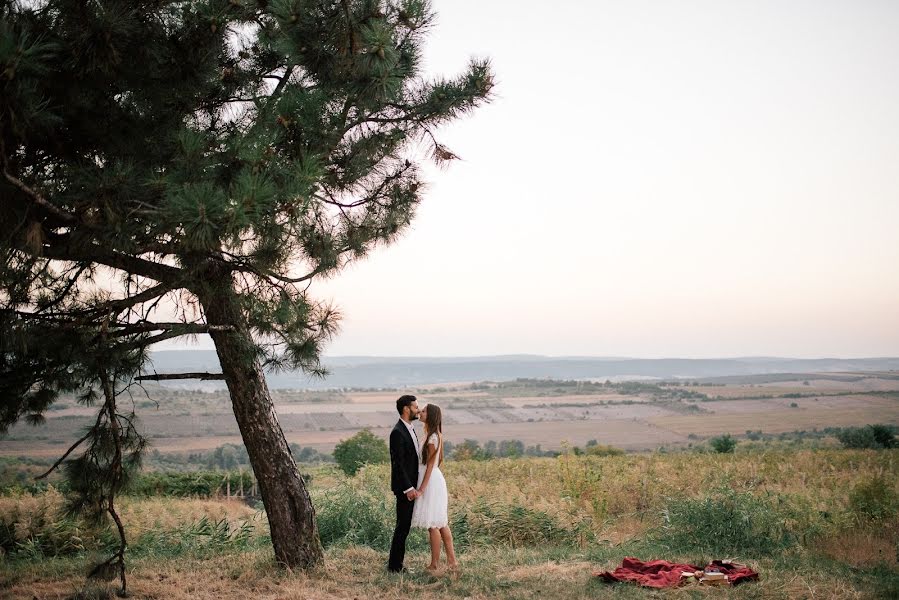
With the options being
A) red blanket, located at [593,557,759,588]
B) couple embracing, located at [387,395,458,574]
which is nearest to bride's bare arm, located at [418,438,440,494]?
couple embracing, located at [387,395,458,574]

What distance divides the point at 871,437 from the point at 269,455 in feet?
96.4

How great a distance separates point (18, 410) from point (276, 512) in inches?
Answer: 112

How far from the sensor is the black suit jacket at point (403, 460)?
7215 millimetres

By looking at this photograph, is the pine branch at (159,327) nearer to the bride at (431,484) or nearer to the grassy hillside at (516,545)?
the bride at (431,484)

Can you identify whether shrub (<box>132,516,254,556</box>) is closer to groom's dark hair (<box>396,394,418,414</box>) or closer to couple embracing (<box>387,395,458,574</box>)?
couple embracing (<box>387,395,458,574</box>)

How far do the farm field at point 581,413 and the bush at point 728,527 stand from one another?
89.9 ft

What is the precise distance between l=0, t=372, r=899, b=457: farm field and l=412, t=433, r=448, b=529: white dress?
26885mm

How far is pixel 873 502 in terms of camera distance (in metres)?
10.4

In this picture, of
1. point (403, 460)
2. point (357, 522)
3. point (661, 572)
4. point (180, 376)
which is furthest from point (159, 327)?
point (661, 572)

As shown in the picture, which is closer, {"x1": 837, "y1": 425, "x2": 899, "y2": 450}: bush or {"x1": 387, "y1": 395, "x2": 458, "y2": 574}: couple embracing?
{"x1": 387, "y1": 395, "x2": 458, "y2": 574}: couple embracing

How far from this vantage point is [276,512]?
7770 millimetres

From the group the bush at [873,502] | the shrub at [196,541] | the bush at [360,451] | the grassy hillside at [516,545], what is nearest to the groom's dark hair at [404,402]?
the grassy hillside at [516,545]

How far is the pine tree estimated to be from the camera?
4.89m

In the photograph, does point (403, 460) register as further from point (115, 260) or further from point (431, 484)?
point (115, 260)
